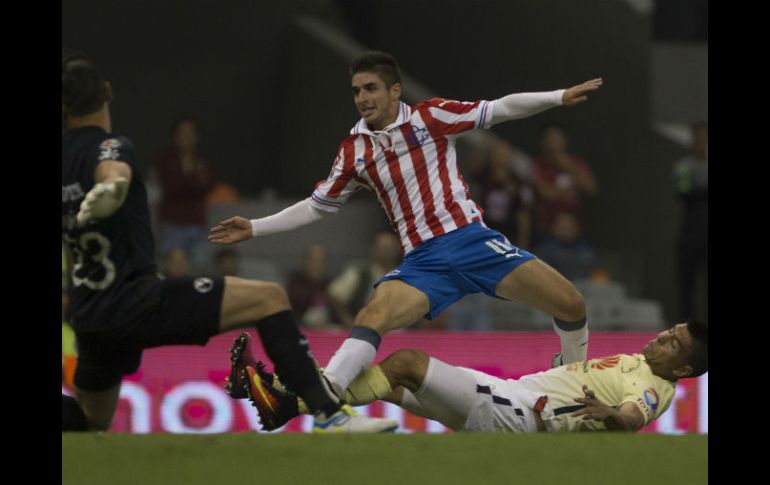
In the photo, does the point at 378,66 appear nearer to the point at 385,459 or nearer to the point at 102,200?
the point at 102,200

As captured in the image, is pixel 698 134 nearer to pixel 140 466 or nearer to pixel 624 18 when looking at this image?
pixel 624 18

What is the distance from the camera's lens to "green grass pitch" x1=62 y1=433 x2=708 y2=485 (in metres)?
5.19

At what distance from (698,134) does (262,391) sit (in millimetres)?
6540

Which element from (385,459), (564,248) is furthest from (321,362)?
(385,459)

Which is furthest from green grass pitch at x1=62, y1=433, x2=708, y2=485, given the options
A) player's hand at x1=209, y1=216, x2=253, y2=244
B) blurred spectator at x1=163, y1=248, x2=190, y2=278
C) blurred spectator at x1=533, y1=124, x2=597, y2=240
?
blurred spectator at x1=533, y1=124, x2=597, y2=240

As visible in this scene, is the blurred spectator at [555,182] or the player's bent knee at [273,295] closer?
the player's bent knee at [273,295]

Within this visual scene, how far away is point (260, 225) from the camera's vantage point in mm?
7000

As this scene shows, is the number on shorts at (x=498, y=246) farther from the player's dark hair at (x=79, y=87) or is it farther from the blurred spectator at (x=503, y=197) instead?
the blurred spectator at (x=503, y=197)

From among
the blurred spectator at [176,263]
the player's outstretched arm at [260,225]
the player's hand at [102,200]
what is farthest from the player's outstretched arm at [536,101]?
the blurred spectator at [176,263]

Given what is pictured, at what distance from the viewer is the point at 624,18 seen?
14320mm

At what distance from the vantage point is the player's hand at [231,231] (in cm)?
688

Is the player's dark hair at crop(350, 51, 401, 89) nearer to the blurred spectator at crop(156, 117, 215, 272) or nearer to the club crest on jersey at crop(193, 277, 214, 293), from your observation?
the club crest on jersey at crop(193, 277, 214, 293)

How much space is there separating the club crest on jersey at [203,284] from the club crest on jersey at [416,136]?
149 cm

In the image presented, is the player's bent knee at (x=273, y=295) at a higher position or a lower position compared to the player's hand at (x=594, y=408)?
higher
